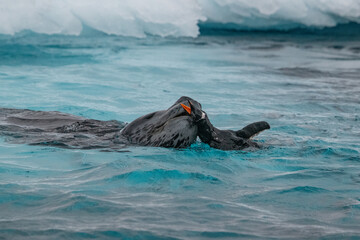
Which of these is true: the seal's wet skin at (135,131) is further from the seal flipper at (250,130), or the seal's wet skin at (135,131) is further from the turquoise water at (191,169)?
the turquoise water at (191,169)

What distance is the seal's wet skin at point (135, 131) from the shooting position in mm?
4617

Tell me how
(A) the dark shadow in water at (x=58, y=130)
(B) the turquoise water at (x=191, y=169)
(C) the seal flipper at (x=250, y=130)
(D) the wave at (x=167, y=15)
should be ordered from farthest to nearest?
(D) the wave at (x=167, y=15) → (C) the seal flipper at (x=250, y=130) → (A) the dark shadow in water at (x=58, y=130) → (B) the turquoise water at (x=191, y=169)

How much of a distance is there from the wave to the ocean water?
1823mm

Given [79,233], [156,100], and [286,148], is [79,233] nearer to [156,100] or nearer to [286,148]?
[286,148]

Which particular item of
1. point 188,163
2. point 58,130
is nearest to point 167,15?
point 58,130

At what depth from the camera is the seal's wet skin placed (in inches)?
182

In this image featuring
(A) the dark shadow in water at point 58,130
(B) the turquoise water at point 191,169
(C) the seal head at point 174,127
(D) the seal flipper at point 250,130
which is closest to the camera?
(B) the turquoise water at point 191,169

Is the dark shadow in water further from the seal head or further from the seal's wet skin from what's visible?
the seal head

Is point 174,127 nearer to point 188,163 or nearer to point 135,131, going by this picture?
point 188,163

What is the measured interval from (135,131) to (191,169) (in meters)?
0.92

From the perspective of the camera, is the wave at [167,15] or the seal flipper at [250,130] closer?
the seal flipper at [250,130]

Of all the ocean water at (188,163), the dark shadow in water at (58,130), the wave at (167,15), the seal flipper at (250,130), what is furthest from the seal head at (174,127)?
the wave at (167,15)

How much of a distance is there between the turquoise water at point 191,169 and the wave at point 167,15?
10.6 ft

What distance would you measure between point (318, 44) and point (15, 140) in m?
15.7
